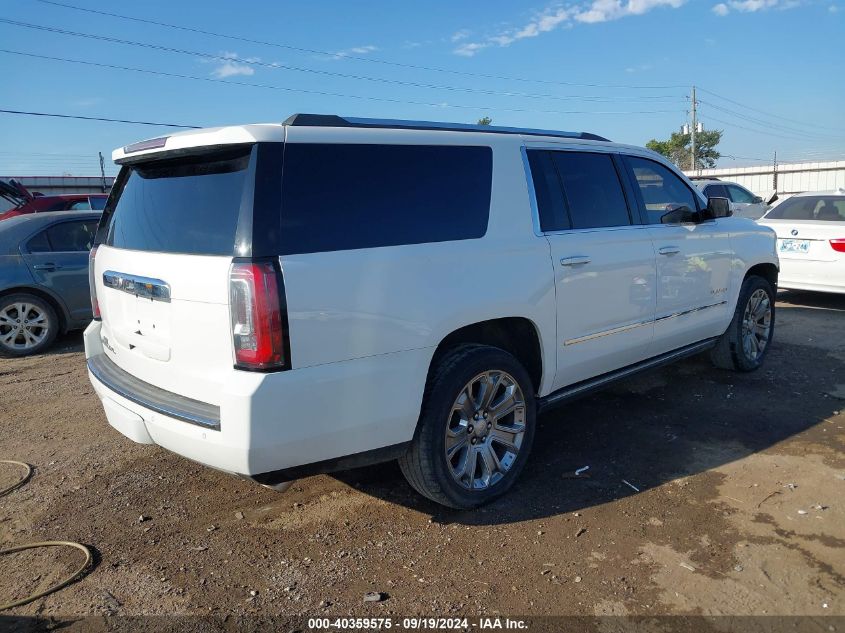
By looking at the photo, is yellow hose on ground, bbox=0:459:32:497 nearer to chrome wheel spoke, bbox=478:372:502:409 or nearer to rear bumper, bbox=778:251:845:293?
chrome wheel spoke, bbox=478:372:502:409

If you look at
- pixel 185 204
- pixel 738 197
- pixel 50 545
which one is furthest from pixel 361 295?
pixel 738 197

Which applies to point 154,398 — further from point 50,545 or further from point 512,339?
point 512,339

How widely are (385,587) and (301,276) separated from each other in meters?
1.41

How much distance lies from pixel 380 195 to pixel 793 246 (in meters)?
7.84

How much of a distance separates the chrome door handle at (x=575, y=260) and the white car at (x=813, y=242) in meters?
6.19

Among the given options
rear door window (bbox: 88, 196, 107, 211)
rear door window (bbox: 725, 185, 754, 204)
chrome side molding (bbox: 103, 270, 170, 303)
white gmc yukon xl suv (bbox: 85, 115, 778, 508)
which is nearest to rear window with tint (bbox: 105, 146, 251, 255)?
white gmc yukon xl suv (bbox: 85, 115, 778, 508)

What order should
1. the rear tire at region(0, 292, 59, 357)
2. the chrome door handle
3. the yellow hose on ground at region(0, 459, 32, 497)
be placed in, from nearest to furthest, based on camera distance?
1. the chrome door handle
2. the yellow hose on ground at region(0, 459, 32, 497)
3. the rear tire at region(0, 292, 59, 357)

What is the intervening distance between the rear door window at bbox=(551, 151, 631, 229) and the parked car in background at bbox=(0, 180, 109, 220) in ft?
26.5

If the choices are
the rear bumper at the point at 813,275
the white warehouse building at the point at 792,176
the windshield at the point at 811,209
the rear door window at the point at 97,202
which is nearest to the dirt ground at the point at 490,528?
the rear bumper at the point at 813,275

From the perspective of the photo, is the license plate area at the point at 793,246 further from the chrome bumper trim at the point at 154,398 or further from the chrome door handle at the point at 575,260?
the chrome bumper trim at the point at 154,398

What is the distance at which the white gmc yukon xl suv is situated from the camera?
2.76m

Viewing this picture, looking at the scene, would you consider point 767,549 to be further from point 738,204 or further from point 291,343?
point 738,204

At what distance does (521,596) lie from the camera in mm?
2832

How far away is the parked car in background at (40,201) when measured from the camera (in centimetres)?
1038
